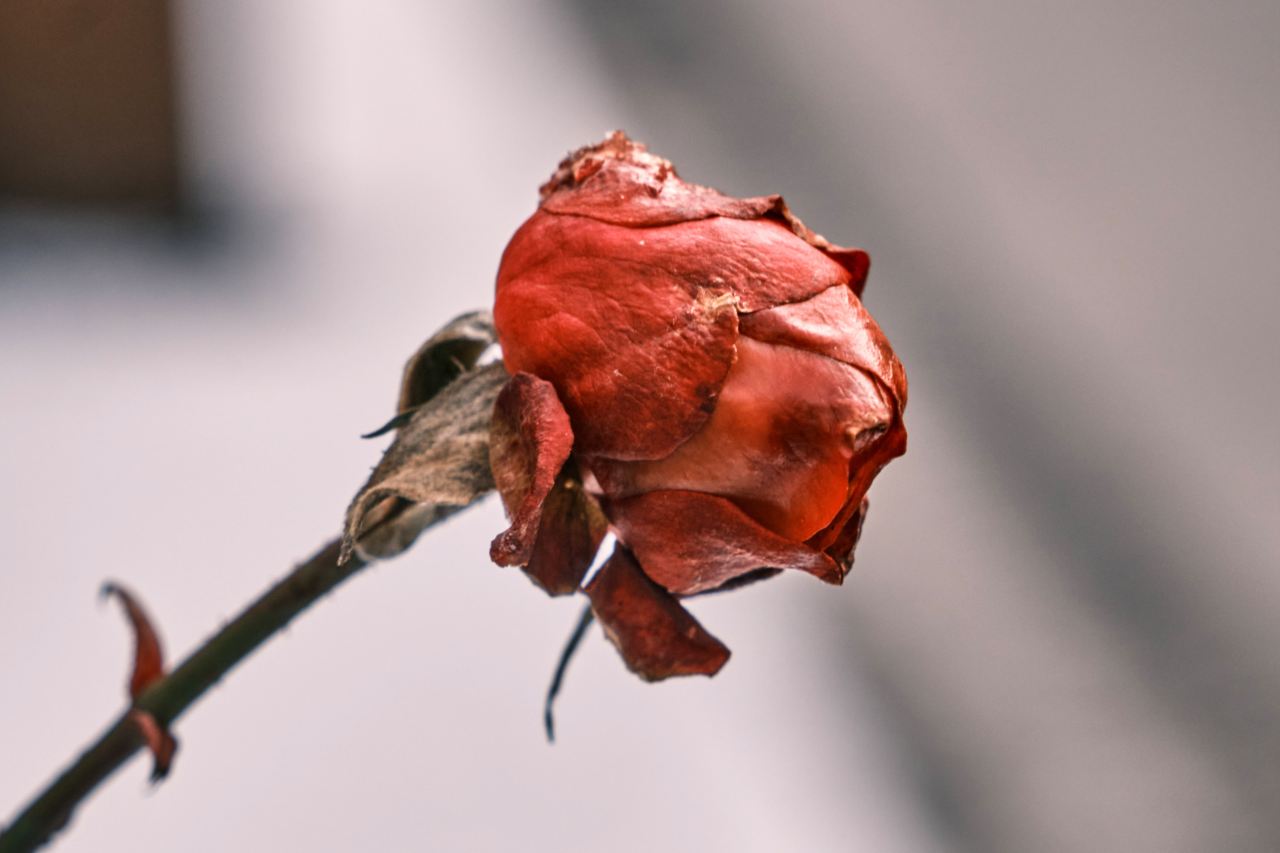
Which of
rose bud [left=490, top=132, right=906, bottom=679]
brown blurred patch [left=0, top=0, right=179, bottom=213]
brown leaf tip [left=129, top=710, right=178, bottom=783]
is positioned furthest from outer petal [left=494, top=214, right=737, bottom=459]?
brown blurred patch [left=0, top=0, right=179, bottom=213]

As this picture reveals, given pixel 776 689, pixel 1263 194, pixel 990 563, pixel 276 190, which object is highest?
pixel 1263 194

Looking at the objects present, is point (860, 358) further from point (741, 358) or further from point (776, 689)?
point (776, 689)

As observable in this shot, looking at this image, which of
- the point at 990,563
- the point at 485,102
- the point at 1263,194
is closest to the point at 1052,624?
the point at 990,563

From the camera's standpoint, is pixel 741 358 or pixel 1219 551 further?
pixel 1219 551

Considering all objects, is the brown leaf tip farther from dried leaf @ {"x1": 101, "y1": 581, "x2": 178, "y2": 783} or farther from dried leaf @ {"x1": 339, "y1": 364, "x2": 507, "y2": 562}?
dried leaf @ {"x1": 339, "y1": 364, "x2": 507, "y2": 562}

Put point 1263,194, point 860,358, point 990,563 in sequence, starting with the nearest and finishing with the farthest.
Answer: point 860,358, point 1263,194, point 990,563

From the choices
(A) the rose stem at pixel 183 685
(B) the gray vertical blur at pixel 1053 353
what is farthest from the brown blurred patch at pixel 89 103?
(A) the rose stem at pixel 183 685

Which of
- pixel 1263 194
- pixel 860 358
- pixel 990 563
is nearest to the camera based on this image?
pixel 860 358

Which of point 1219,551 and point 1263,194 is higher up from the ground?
point 1263,194
